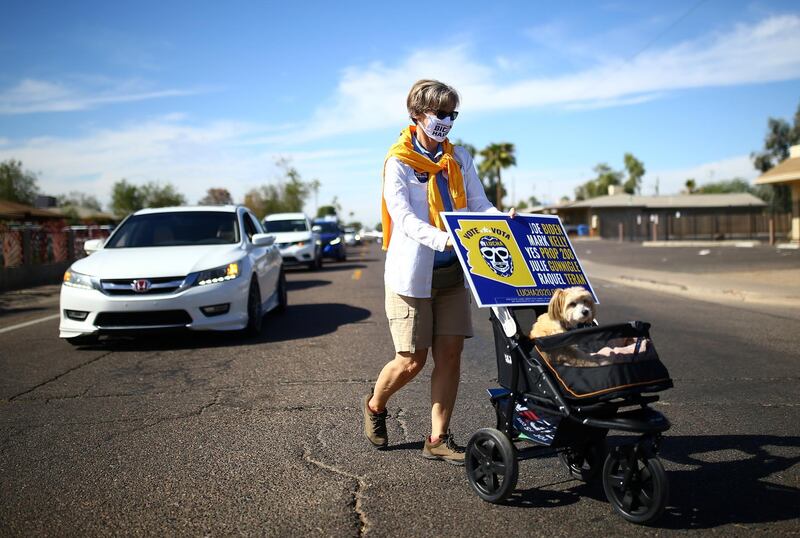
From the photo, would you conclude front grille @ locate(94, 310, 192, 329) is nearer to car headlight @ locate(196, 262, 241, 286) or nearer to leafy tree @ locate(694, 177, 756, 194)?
car headlight @ locate(196, 262, 241, 286)

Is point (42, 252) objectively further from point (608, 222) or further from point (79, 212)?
point (79, 212)

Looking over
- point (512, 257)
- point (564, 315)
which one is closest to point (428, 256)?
point (512, 257)

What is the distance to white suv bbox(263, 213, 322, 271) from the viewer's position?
21906 millimetres

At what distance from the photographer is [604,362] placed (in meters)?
3.21

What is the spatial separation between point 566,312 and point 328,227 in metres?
27.0

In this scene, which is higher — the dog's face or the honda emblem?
the dog's face

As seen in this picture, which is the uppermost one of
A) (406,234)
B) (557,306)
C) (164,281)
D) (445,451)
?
(406,234)

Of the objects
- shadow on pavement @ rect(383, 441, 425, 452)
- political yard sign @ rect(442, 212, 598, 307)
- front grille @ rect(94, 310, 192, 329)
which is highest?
political yard sign @ rect(442, 212, 598, 307)

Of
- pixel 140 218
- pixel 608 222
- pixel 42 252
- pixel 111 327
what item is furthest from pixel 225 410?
pixel 608 222

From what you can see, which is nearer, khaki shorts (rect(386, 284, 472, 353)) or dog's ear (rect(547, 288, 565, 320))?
dog's ear (rect(547, 288, 565, 320))

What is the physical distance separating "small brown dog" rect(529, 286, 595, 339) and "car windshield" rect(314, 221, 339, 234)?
26246mm

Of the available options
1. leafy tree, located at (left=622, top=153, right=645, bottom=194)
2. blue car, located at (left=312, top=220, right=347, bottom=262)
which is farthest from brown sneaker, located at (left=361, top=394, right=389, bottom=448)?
leafy tree, located at (left=622, top=153, right=645, bottom=194)

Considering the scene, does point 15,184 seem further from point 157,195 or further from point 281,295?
point 281,295

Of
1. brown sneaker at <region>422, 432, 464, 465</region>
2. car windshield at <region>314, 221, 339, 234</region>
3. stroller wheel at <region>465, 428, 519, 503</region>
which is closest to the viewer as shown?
stroller wheel at <region>465, 428, 519, 503</region>
